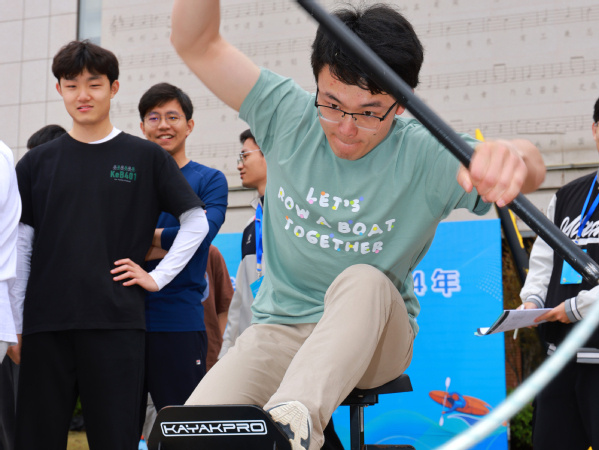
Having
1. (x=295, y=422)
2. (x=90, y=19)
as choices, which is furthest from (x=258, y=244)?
(x=90, y=19)

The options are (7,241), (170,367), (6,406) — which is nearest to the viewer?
(7,241)

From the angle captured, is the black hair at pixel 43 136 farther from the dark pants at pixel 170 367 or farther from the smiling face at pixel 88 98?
the dark pants at pixel 170 367

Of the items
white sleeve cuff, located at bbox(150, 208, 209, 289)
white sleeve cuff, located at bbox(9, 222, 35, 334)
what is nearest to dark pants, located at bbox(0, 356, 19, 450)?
white sleeve cuff, located at bbox(9, 222, 35, 334)

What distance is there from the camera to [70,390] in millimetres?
2504

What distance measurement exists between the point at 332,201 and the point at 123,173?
1.12 meters

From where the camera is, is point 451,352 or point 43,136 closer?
point 43,136

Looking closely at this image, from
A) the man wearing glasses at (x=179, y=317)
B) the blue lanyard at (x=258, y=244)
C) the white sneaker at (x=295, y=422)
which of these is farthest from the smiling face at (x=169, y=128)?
the white sneaker at (x=295, y=422)

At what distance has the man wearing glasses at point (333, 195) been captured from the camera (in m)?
1.72

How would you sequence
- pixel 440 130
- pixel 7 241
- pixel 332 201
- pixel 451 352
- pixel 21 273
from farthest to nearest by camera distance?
pixel 451 352
pixel 21 273
pixel 7 241
pixel 332 201
pixel 440 130

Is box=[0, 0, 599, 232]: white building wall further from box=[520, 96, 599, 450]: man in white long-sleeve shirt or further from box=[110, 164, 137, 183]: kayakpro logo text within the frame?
Answer: box=[110, 164, 137, 183]: kayakpro logo text

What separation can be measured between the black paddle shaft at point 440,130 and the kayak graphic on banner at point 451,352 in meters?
3.16

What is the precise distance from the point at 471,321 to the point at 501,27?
5.56 meters

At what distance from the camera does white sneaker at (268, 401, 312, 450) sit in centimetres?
139

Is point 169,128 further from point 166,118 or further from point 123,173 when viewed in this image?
point 123,173
